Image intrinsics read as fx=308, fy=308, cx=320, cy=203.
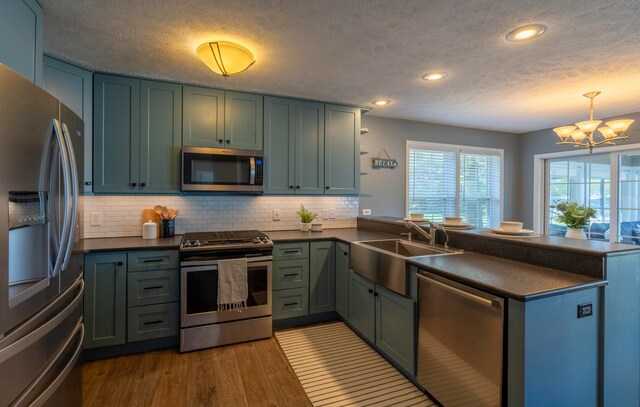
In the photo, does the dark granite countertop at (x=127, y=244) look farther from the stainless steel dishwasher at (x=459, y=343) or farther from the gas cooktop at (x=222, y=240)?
the stainless steel dishwasher at (x=459, y=343)

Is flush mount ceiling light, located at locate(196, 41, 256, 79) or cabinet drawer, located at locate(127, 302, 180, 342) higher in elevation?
flush mount ceiling light, located at locate(196, 41, 256, 79)

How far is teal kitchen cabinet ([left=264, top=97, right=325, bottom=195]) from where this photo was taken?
327 cm

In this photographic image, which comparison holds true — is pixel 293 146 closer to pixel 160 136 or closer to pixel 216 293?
pixel 160 136

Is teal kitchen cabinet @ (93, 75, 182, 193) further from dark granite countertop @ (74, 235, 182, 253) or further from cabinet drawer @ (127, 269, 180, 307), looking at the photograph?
cabinet drawer @ (127, 269, 180, 307)

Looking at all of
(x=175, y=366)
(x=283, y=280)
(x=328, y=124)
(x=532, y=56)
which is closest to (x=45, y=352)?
(x=175, y=366)

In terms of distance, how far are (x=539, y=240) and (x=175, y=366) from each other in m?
2.73

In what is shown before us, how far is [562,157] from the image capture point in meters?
4.79

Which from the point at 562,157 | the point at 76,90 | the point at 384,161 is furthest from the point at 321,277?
the point at 562,157

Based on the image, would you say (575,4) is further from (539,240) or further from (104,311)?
(104,311)

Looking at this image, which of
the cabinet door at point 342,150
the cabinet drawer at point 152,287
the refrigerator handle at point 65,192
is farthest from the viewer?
the cabinet door at point 342,150

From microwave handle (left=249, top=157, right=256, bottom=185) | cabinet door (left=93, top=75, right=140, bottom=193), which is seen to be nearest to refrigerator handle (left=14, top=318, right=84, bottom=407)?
cabinet door (left=93, top=75, right=140, bottom=193)

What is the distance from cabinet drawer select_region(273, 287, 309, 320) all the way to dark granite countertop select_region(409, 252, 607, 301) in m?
1.37

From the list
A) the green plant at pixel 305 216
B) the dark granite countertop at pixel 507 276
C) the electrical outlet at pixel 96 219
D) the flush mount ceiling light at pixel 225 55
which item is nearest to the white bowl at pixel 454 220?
the dark granite countertop at pixel 507 276

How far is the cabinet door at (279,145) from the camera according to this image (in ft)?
10.7
